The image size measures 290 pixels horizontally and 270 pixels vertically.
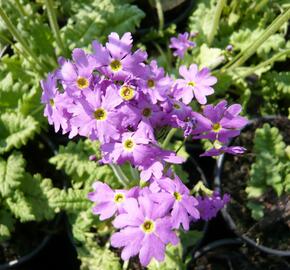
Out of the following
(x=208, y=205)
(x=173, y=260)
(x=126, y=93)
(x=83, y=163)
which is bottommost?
(x=173, y=260)

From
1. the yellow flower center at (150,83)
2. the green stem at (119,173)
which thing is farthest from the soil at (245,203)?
the yellow flower center at (150,83)

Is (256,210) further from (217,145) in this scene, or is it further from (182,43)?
(182,43)

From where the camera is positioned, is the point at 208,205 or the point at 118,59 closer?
the point at 118,59

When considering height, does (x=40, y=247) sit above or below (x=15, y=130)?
below

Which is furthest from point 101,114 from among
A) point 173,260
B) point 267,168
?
point 267,168

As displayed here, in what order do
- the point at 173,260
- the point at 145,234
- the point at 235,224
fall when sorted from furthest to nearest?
the point at 235,224
the point at 173,260
the point at 145,234

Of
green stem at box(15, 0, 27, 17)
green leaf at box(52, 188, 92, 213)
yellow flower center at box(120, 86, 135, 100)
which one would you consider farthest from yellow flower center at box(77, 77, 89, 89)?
green stem at box(15, 0, 27, 17)

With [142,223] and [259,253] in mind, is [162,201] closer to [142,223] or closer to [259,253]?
[142,223]

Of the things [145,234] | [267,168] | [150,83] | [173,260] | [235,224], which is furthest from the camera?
[235,224]
